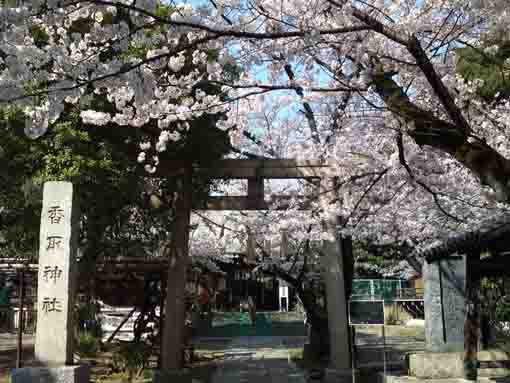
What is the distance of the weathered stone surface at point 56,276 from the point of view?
7.79m

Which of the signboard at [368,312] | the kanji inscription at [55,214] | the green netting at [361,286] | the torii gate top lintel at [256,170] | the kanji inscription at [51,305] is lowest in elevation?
the signboard at [368,312]

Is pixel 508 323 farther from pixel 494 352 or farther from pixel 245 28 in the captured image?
pixel 245 28

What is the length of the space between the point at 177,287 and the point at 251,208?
78.6 inches

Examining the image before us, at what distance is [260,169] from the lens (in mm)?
10289

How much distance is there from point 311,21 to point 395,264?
23.2 m

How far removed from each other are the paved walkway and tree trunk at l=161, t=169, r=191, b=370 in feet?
4.47

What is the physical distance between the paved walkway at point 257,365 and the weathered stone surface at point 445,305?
2862 mm

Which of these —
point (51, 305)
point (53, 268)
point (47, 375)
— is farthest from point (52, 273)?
point (47, 375)

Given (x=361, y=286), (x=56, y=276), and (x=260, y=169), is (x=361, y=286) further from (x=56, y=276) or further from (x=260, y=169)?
(x=56, y=276)

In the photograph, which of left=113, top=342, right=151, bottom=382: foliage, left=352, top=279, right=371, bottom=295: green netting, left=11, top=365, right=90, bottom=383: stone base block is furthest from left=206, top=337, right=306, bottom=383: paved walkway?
left=352, top=279, right=371, bottom=295: green netting

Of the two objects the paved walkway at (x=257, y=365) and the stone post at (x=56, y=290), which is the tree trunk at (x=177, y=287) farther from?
the stone post at (x=56, y=290)

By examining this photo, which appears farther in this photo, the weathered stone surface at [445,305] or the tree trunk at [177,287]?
the tree trunk at [177,287]

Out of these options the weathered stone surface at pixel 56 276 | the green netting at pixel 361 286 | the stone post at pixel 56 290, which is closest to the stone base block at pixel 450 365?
the stone post at pixel 56 290

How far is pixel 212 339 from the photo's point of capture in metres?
19.8
